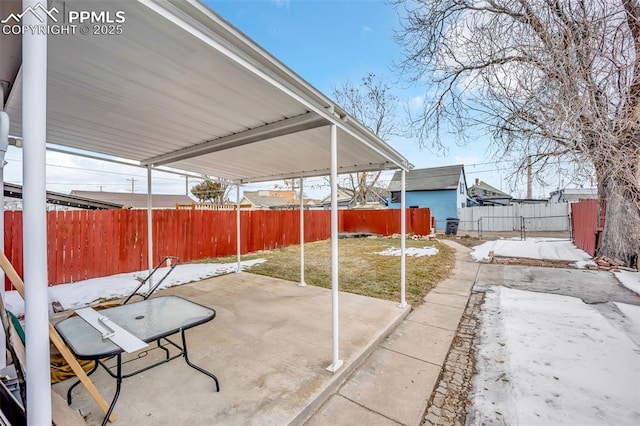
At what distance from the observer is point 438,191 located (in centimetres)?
1939

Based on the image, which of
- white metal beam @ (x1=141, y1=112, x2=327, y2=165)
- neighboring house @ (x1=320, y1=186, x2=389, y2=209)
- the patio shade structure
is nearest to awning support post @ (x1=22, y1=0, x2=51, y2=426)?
the patio shade structure

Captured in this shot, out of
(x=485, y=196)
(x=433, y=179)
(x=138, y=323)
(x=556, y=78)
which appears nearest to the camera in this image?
(x=138, y=323)

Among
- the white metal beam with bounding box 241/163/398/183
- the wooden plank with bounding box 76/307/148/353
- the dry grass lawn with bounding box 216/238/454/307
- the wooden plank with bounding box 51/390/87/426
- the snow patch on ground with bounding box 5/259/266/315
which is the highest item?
the white metal beam with bounding box 241/163/398/183

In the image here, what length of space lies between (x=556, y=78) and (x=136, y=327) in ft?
18.0

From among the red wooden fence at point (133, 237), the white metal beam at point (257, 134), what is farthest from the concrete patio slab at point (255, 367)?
the red wooden fence at point (133, 237)

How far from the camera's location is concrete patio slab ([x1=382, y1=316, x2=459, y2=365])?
282cm

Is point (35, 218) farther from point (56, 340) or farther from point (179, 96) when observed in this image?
point (179, 96)

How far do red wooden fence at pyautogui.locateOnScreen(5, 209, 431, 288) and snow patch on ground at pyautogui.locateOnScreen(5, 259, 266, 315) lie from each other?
0.35 metres

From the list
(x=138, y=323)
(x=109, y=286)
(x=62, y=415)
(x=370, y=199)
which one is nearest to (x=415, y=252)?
(x=109, y=286)

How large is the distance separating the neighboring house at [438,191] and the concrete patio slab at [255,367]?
53.1 ft

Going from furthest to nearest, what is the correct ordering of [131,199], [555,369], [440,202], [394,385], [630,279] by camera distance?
[131,199], [440,202], [630,279], [555,369], [394,385]

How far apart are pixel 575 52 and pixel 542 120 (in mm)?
872

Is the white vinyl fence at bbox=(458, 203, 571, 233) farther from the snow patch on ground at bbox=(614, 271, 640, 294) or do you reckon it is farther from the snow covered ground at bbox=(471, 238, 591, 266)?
the snow patch on ground at bbox=(614, 271, 640, 294)

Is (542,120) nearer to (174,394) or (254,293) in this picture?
(254,293)
